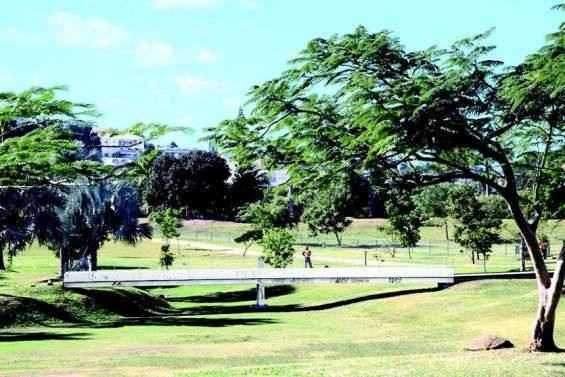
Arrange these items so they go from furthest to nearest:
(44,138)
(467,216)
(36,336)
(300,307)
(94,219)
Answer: (467,216), (94,219), (300,307), (36,336), (44,138)

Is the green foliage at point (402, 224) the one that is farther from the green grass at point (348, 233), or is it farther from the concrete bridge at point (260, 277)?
the green grass at point (348, 233)

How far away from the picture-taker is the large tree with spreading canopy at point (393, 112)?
2064 cm

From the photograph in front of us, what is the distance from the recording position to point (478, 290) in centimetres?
4644

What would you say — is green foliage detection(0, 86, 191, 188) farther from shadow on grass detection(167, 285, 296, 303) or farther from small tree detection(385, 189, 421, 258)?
small tree detection(385, 189, 421, 258)

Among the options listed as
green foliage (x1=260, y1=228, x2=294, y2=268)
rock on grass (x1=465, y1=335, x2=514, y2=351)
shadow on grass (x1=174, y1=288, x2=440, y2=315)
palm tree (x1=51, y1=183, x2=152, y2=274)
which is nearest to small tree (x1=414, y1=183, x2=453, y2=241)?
green foliage (x1=260, y1=228, x2=294, y2=268)

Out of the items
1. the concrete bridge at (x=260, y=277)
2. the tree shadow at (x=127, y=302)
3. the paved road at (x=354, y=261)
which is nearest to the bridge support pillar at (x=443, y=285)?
the concrete bridge at (x=260, y=277)

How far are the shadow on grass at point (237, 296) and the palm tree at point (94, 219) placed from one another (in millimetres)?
6528

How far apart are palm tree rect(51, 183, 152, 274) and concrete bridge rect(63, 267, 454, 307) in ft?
28.3

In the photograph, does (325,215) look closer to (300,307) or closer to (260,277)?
(300,307)

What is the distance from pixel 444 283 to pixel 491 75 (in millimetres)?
28789

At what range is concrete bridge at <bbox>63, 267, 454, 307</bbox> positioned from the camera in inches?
1928

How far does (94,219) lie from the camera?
57.9 m

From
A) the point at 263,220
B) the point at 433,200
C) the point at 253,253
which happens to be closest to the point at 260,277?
the point at 263,220

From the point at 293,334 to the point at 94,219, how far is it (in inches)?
1045
